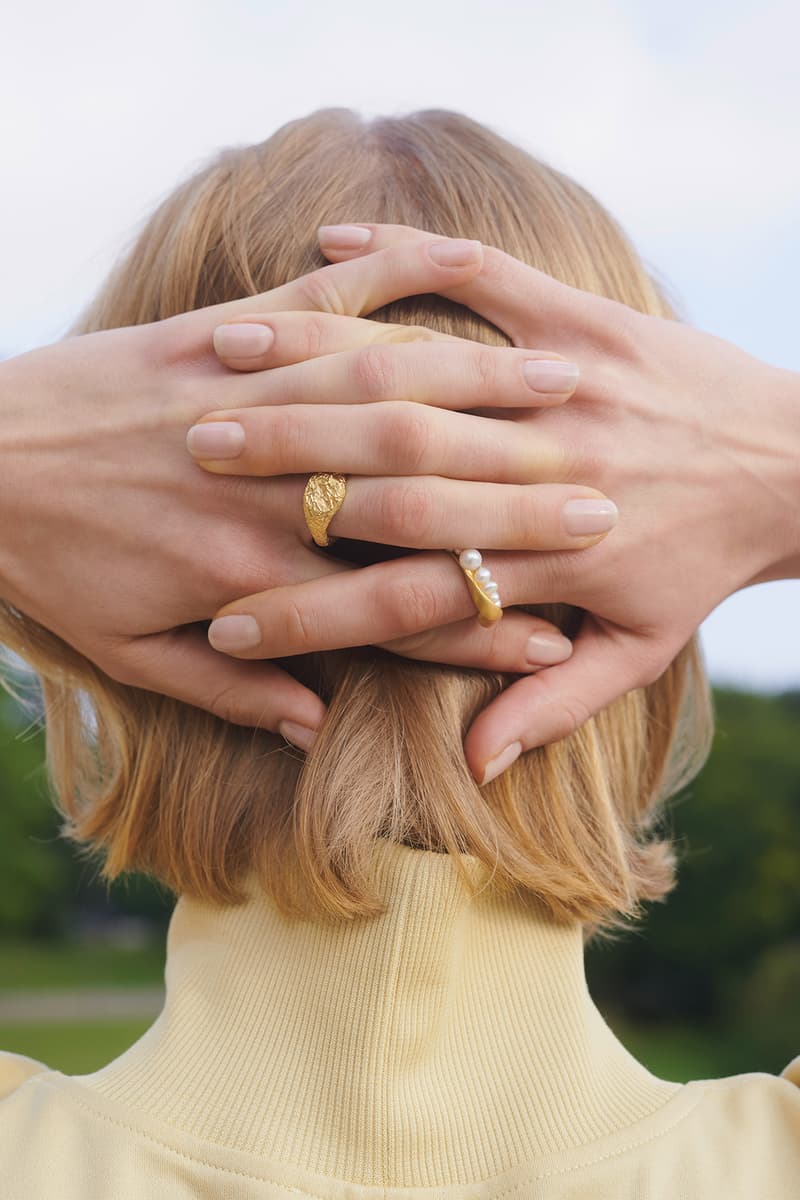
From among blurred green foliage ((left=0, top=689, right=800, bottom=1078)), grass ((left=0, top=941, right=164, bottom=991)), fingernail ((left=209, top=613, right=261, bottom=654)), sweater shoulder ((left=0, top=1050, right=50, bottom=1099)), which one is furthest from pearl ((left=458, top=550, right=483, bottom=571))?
grass ((left=0, top=941, right=164, bottom=991))

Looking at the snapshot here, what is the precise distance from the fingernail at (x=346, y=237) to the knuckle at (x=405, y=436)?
25cm

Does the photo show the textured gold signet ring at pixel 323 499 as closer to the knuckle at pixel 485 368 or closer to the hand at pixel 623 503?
the hand at pixel 623 503

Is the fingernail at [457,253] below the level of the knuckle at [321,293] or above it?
above

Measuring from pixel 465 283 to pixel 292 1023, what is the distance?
43.0 inches

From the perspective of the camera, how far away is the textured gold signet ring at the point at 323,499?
72.1 inches

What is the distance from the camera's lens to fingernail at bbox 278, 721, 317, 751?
5.85 feet

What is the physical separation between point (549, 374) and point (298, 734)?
2.16 feet

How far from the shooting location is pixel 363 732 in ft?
5.73

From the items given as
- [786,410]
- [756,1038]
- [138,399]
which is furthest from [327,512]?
[756,1038]

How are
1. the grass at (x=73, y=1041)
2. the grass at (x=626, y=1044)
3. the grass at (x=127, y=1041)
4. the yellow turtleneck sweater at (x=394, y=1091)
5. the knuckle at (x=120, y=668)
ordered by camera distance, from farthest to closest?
the grass at (x=73, y=1041)
the grass at (x=626, y=1044)
the grass at (x=127, y=1041)
the knuckle at (x=120, y=668)
the yellow turtleneck sweater at (x=394, y=1091)

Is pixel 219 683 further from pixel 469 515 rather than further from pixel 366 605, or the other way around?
pixel 469 515

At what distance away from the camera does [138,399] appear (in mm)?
1984

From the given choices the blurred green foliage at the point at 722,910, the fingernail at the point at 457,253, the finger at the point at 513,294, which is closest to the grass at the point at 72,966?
the blurred green foliage at the point at 722,910

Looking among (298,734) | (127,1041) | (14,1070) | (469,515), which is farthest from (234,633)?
(127,1041)
